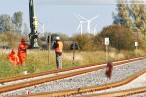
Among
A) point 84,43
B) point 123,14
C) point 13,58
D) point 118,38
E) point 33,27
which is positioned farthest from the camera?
point 123,14

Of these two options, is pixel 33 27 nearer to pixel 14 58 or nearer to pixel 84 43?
pixel 14 58

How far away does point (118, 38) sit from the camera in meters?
64.1

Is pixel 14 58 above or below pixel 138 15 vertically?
below

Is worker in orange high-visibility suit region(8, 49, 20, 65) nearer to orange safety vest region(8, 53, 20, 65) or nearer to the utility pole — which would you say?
orange safety vest region(8, 53, 20, 65)

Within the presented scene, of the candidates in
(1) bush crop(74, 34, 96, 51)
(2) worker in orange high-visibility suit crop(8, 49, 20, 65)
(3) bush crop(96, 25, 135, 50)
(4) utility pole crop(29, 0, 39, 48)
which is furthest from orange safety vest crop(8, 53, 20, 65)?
(3) bush crop(96, 25, 135, 50)

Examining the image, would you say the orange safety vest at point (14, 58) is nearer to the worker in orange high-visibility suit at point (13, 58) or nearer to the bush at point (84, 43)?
the worker in orange high-visibility suit at point (13, 58)

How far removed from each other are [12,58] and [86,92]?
463 inches

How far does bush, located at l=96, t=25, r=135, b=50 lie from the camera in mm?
63188

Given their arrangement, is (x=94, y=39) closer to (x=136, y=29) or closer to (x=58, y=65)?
(x=136, y=29)

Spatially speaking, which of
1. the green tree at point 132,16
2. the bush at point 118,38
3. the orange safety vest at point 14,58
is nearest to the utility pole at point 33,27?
the orange safety vest at point 14,58

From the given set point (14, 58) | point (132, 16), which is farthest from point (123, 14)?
point (14, 58)

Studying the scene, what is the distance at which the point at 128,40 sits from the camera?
210 ft

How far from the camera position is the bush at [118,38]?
Result: 6319 cm

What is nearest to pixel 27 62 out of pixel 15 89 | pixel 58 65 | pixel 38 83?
pixel 58 65
